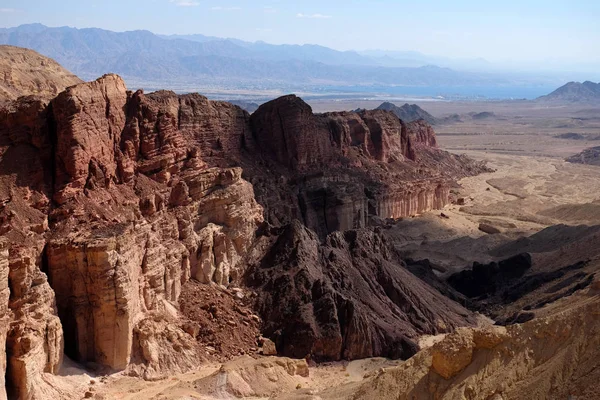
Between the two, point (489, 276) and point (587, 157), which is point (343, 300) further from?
point (587, 157)

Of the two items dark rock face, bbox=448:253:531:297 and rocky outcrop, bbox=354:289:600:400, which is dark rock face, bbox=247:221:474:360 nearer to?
dark rock face, bbox=448:253:531:297

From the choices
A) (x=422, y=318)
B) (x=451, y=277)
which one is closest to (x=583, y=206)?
(x=451, y=277)

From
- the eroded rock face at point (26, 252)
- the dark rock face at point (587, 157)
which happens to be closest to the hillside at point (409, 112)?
the dark rock face at point (587, 157)

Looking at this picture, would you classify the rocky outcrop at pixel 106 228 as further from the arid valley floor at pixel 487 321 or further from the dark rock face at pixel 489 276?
A: the dark rock face at pixel 489 276

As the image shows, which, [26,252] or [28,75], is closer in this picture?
[26,252]

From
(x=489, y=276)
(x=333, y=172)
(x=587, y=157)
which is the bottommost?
(x=489, y=276)

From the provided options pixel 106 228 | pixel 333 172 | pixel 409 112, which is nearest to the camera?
pixel 106 228

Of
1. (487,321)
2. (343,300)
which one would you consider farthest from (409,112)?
(343,300)

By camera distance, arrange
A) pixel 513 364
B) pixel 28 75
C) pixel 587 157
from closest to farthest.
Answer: pixel 513 364 → pixel 28 75 → pixel 587 157
